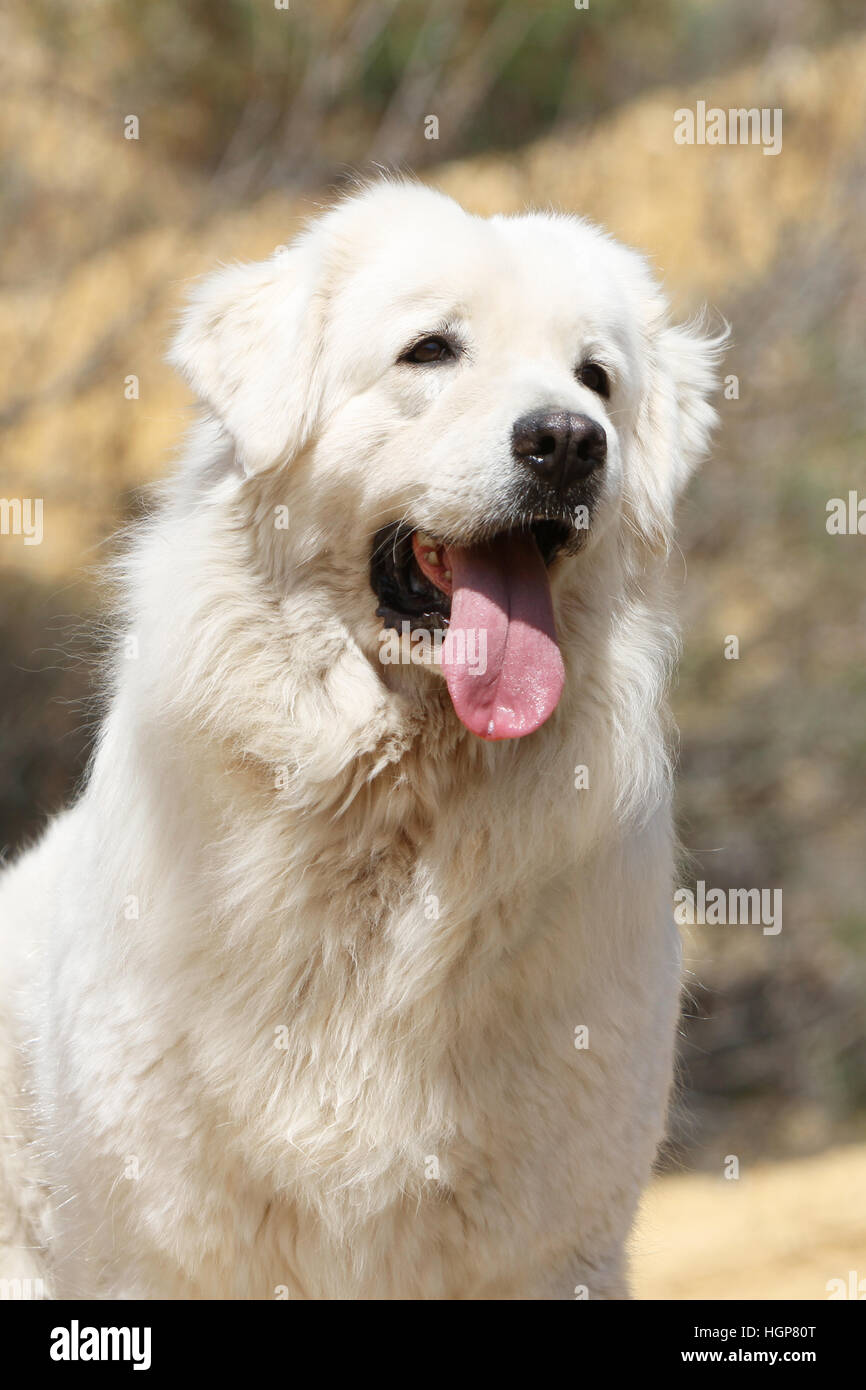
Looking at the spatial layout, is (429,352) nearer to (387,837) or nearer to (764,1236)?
(387,837)

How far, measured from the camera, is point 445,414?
9.15 ft

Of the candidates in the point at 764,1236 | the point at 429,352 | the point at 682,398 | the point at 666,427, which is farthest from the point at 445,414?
the point at 764,1236

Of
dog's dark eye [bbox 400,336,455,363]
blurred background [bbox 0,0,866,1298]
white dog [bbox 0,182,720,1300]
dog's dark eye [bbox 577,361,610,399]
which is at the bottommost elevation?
white dog [bbox 0,182,720,1300]

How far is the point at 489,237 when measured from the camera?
9.52 feet

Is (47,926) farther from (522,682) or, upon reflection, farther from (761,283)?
(761,283)

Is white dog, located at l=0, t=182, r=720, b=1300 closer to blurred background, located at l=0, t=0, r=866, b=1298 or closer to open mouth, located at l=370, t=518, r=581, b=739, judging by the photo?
open mouth, located at l=370, t=518, r=581, b=739

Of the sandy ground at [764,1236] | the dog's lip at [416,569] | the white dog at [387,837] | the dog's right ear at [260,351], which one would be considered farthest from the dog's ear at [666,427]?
the sandy ground at [764,1236]

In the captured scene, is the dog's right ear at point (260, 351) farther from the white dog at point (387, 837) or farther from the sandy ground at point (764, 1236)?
the sandy ground at point (764, 1236)

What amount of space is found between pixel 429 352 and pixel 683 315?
7.36 metres

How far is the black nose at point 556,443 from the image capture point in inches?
104

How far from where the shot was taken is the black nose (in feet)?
8.64

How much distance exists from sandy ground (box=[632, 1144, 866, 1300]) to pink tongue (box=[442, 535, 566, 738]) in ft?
7.41

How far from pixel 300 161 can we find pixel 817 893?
→ 638 cm

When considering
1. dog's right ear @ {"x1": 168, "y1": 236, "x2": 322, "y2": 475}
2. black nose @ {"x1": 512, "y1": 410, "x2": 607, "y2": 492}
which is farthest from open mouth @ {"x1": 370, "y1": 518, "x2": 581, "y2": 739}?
dog's right ear @ {"x1": 168, "y1": 236, "x2": 322, "y2": 475}
